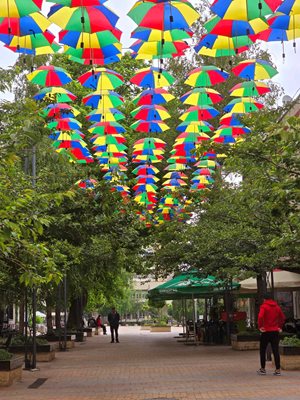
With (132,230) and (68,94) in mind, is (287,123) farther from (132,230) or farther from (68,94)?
(132,230)

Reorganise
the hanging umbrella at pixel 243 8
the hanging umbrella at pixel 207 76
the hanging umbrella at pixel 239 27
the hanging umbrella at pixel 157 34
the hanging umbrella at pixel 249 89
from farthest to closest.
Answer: the hanging umbrella at pixel 249 89 < the hanging umbrella at pixel 207 76 < the hanging umbrella at pixel 157 34 < the hanging umbrella at pixel 239 27 < the hanging umbrella at pixel 243 8

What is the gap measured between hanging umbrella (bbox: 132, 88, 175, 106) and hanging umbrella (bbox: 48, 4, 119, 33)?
464cm

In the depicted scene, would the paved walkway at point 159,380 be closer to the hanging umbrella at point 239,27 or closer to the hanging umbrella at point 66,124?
the hanging umbrella at point 239,27

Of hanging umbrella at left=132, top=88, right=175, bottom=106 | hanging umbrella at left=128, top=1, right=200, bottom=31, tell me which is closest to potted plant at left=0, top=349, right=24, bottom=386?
hanging umbrella at left=132, top=88, right=175, bottom=106

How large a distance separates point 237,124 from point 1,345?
875cm

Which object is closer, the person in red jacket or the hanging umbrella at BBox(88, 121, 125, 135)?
the person in red jacket

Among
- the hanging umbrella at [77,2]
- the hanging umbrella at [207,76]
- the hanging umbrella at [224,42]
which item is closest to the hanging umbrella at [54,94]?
the hanging umbrella at [207,76]

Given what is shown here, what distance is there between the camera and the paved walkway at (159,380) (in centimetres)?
1133

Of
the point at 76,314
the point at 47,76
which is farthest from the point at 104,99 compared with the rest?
the point at 76,314

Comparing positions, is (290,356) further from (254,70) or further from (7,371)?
(254,70)

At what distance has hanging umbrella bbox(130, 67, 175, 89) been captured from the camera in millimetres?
13500

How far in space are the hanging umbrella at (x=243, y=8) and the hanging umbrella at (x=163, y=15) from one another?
55 centimetres

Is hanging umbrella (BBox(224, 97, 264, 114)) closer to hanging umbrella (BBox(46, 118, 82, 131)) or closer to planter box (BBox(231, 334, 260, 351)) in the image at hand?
hanging umbrella (BBox(46, 118, 82, 131))

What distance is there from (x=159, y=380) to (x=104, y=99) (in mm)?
6346
